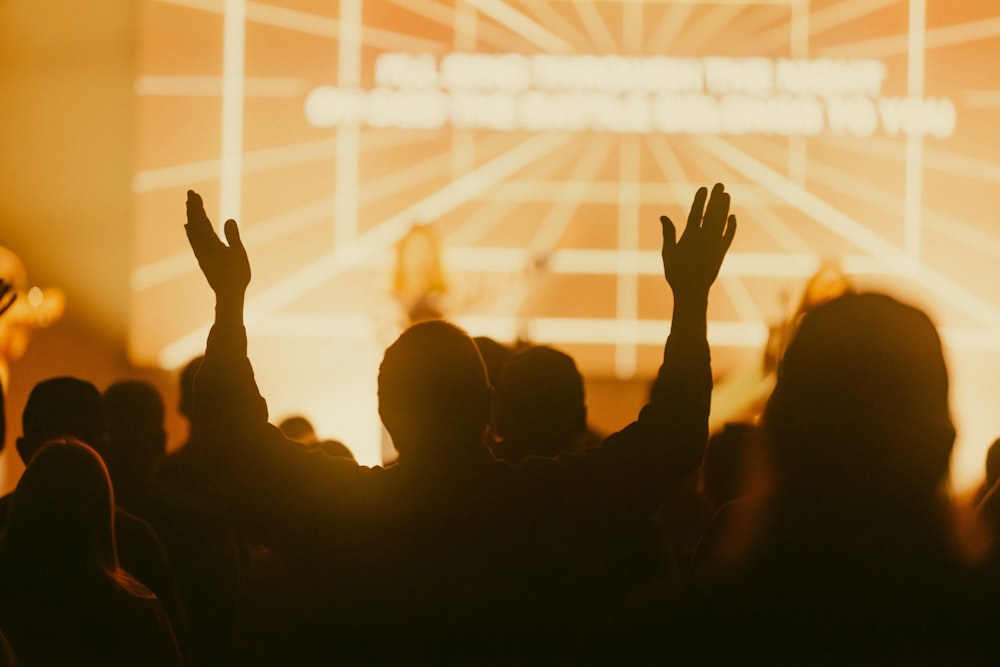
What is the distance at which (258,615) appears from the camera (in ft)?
4.16

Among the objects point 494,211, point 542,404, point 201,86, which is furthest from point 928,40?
point 542,404

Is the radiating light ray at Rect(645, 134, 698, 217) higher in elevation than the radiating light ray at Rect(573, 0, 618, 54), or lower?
lower

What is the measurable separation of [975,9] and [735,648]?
18.9 feet

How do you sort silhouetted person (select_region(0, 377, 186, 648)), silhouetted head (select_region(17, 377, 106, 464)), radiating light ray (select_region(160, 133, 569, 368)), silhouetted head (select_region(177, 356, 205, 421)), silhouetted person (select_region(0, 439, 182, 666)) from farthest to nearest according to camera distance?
radiating light ray (select_region(160, 133, 569, 368))
silhouetted head (select_region(177, 356, 205, 421))
silhouetted head (select_region(17, 377, 106, 464))
silhouetted person (select_region(0, 377, 186, 648))
silhouetted person (select_region(0, 439, 182, 666))

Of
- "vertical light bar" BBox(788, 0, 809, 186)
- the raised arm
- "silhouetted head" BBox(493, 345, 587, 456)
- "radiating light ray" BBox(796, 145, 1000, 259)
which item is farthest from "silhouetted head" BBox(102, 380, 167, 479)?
"radiating light ray" BBox(796, 145, 1000, 259)

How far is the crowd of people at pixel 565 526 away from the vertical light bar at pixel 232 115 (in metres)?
4.24

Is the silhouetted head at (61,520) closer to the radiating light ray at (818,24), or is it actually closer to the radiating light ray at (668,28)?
the radiating light ray at (668,28)

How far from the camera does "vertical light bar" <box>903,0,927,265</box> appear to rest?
5.71 meters

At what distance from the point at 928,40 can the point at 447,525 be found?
5.35 m

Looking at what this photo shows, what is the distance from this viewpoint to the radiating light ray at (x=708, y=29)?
5723mm

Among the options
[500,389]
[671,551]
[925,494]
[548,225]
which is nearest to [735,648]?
[925,494]

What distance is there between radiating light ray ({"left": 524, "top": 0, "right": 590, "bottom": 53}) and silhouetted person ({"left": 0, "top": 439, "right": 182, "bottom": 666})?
180 inches

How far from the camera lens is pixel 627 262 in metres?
5.84

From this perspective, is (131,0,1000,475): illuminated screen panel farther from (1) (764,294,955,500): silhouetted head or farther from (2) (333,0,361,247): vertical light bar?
(1) (764,294,955,500): silhouetted head
